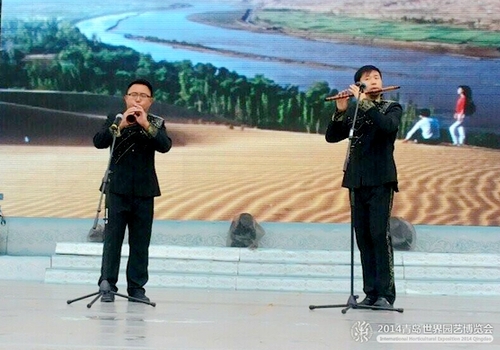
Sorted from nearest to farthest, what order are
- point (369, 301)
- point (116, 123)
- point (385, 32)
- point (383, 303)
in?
1. point (383, 303)
2. point (369, 301)
3. point (116, 123)
4. point (385, 32)

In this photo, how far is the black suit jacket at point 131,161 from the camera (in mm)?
6660

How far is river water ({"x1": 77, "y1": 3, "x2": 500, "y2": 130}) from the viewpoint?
929 cm

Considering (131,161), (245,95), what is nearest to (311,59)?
(245,95)

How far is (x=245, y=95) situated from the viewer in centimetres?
950

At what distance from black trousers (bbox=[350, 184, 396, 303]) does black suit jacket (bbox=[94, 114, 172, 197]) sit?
3.91ft

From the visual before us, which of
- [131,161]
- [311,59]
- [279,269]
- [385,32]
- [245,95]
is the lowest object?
[279,269]

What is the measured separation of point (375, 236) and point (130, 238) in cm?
149

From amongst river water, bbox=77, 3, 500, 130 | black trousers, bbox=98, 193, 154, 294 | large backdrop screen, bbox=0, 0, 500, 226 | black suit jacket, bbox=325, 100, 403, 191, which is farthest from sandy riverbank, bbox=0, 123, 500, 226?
black suit jacket, bbox=325, 100, 403, 191

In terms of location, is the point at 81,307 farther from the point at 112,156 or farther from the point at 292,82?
the point at 292,82

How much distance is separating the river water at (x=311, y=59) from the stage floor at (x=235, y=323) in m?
2.37

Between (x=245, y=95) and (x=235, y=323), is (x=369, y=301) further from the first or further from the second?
(x=245, y=95)

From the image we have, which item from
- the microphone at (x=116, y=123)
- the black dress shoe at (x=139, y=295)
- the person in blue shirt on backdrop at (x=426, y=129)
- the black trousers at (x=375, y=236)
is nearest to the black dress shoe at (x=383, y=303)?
the black trousers at (x=375, y=236)

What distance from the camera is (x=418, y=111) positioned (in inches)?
368

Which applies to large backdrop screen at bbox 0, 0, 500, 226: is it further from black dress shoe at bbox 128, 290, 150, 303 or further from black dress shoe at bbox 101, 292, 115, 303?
black dress shoe at bbox 101, 292, 115, 303
